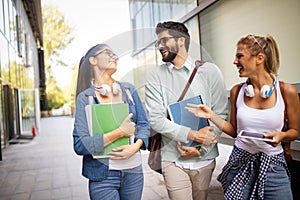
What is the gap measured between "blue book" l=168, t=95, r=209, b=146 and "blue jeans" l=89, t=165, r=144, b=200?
0.95 feet

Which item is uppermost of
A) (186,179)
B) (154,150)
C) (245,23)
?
(245,23)

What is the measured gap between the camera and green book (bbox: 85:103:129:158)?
1.25 meters

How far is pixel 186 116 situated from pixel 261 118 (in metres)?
0.35

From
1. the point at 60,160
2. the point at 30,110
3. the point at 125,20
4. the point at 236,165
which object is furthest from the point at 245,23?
the point at 30,110

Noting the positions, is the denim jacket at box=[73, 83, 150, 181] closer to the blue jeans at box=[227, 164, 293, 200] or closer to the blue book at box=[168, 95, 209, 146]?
the blue book at box=[168, 95, 209, 146]

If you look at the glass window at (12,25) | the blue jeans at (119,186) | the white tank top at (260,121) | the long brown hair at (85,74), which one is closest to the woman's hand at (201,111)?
the white tank top at (260,121)

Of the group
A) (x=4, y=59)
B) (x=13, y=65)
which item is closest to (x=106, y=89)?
(x=4, y=59)

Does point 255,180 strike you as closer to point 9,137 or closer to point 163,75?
point 163,75

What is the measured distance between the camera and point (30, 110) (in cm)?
1421

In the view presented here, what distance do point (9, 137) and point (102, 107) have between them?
1075 cm

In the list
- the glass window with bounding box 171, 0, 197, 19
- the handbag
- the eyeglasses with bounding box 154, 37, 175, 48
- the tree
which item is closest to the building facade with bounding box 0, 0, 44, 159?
the tree

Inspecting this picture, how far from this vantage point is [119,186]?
4.57ft

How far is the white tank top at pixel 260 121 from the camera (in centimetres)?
137

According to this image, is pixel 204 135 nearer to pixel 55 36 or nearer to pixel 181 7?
pixel 181 7
